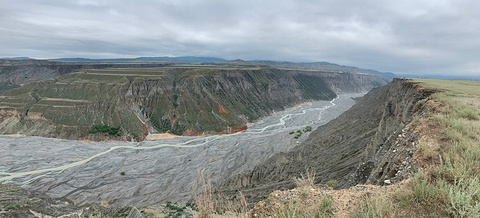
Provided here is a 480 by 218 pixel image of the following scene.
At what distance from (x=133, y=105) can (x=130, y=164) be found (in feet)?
113

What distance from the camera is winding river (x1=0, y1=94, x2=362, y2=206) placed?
116 feet

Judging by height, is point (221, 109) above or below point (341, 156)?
below

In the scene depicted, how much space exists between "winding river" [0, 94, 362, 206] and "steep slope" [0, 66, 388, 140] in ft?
19.8

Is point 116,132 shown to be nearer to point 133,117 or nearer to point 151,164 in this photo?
point 133,117

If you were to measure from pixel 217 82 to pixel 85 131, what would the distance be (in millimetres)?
48459

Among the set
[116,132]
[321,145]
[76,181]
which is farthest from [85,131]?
[321,145]

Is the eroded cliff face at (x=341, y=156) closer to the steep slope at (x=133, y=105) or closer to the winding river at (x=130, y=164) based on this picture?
the winding river at (x=130, y=164)

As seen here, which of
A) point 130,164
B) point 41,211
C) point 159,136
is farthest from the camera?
point 159,136

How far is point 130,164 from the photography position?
44375 mm

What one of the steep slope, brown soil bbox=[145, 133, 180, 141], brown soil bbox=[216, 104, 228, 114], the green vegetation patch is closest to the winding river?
brown soil bbox=[145, 133, 180, 141]

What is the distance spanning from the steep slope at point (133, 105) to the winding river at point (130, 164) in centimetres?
603

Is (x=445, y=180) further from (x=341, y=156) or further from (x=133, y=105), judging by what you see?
(x=133, y=105)

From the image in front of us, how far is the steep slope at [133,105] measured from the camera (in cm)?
6322

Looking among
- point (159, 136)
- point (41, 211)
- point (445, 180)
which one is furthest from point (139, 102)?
point (445, 180)
